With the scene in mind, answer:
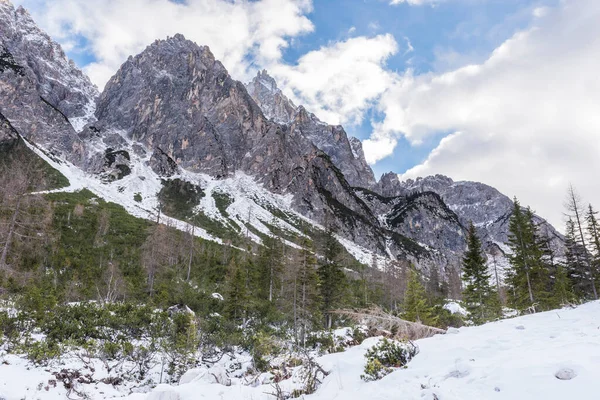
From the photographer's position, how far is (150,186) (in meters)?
132

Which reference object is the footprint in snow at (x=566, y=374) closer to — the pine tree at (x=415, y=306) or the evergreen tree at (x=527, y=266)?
the pine tree at (x=415, y=306)

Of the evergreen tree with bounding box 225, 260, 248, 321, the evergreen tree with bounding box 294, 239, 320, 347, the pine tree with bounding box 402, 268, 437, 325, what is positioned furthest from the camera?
the evergreen tree with bounding box 225, 260, 248, 321

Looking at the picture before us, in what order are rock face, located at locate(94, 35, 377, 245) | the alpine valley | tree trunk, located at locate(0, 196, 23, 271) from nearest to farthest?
the alpine valley < tree trunk, located at locate(0, 196, 23, 271) < rock face, located at locate(94, 35, 377, 245)

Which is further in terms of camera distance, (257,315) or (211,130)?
(211,130)

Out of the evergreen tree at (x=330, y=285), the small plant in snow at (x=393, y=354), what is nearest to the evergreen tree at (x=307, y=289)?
the evergreen tree at (x=330, y=285)

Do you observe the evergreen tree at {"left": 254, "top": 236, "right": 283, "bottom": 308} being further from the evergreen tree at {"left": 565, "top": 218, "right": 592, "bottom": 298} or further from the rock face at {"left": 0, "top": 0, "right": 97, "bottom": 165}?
the rock face at {"left": 0, "top": 0, "right": 97, "bottom": 165}

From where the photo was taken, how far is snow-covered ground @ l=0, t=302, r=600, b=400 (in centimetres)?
445

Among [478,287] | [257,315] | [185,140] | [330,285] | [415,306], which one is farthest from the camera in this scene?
[185,140]

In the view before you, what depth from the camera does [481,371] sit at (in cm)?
537

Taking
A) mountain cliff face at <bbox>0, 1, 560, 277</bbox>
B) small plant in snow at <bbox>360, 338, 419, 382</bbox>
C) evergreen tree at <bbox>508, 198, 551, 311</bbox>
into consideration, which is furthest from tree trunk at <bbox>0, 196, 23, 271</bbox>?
mountain cliff face at <bbox>0, 1, 560, 277</bbox>

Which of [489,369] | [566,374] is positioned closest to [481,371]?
[489,369]

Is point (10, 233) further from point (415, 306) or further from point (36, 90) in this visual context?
point (36, 90)

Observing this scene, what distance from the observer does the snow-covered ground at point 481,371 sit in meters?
4.45

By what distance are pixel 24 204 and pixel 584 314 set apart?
28.2 meters
